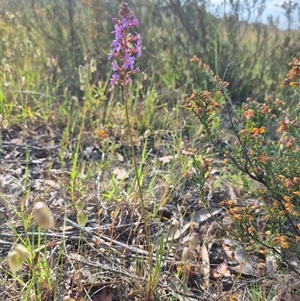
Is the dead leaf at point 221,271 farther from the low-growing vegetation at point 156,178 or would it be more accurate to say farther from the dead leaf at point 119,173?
the dead leaf at point 119,173

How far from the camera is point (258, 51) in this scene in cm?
365

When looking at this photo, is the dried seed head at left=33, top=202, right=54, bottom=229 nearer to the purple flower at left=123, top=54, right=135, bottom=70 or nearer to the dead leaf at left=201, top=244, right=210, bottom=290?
the purple flower at left=123, top=54, right=135, bottom=70

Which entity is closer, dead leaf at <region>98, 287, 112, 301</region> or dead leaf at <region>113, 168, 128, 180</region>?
dead leaf at <region>98, 287, 112, 301</region>

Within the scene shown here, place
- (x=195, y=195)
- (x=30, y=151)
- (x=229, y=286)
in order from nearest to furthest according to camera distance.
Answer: (x=229, y=286) < (x=195, y=195) < (x=30, y=151)

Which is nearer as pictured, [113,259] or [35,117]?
[113,259]

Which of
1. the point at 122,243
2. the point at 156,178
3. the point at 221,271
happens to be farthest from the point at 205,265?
the point at 156,178

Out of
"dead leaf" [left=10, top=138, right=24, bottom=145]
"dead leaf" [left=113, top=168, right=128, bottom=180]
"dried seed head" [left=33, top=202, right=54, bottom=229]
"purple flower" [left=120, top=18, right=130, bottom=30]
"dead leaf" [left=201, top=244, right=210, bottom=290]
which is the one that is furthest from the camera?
"dead leaf" [left=10, top=138, right=24, bottom=145]

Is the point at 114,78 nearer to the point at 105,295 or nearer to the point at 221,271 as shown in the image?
the point at 105,295

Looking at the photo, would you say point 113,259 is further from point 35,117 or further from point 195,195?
point 35,117

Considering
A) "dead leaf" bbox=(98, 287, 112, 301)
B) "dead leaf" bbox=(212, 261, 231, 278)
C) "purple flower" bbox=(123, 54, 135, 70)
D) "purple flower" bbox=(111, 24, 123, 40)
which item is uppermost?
"purple flower" bbox=(111, 24, 123, 40)

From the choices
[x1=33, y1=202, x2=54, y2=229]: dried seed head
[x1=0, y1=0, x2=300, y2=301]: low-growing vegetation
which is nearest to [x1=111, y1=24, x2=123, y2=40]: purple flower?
[x1=0, y1=0, x2=300, y2=301]: low-growing vegetation

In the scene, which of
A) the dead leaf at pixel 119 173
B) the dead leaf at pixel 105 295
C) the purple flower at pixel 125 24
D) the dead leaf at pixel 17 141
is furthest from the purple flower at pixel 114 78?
the dead leaf at pixel 17 141

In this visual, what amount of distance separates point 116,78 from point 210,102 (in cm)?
33

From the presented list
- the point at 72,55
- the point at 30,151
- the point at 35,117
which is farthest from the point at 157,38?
the point at 30,151
